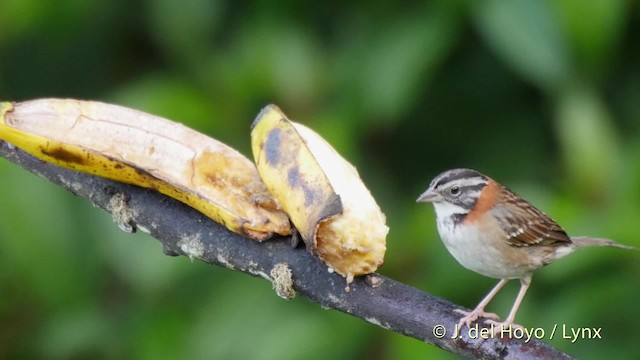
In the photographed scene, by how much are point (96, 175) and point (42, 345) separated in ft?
6.33

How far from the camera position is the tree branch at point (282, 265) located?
217 centimetres

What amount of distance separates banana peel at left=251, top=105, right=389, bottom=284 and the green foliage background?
1.06 metres

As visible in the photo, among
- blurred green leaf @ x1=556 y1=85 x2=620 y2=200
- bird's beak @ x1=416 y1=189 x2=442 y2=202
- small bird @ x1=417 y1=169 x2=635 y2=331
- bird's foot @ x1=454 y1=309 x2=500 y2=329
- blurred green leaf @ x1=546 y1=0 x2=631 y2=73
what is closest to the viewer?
bird's foot @ x1=454 y1=309 x2=500 y2=329

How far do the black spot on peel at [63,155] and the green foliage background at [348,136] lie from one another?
117cm

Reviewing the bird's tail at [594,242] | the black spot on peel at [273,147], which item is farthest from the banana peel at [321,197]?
the bird's tail at [594,242]

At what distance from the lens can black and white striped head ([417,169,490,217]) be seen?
294cm

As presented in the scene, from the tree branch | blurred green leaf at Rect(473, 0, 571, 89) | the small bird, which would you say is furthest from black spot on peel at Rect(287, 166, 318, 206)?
blurred green leaf at Rect(473, 0, 571, 89)

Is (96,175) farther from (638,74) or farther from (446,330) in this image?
(638,74)

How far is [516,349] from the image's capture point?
213 centimetres

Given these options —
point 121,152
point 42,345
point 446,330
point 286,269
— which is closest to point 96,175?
point 121,152

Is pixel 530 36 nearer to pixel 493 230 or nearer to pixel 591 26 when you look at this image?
pixel 591 26

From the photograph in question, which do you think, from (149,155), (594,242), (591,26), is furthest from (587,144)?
(149,155)

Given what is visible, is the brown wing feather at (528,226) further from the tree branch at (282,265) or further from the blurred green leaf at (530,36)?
the tree branch at (282,265)

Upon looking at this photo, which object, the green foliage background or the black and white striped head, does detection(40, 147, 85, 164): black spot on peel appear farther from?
the green foliage background
